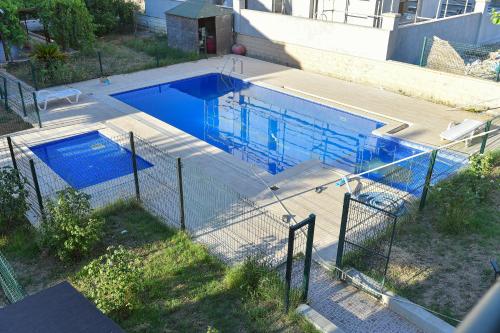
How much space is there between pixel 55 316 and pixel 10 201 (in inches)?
191

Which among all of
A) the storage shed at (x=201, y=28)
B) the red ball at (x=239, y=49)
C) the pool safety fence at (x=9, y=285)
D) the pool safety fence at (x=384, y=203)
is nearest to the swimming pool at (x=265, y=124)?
the pool safety fence at (x=384, y=203)

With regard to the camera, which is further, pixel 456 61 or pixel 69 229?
pixel 456 61

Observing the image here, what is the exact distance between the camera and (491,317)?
2.67ft

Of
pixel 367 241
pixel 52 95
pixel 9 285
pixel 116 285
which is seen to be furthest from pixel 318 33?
pixel 9 285

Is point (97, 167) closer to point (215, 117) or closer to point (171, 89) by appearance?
point (215, 117)

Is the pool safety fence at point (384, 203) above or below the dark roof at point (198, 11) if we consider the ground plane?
below

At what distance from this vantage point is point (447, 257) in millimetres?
7902

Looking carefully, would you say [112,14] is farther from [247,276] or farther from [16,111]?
[247,276]

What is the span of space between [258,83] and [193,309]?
44.5ft

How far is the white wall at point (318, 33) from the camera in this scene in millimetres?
18094

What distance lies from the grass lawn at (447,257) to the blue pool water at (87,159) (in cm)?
686

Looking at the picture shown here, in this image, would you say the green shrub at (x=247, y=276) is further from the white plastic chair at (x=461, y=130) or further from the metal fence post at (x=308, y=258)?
the white plastic chair at (x=461, y=130)

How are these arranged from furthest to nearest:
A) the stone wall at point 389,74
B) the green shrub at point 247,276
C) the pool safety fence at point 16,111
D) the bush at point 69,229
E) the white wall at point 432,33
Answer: the white wall at point 432,33 → the stone wall at point 389,74 → the pool safety fence at point 16,111 → the bush at point 69,229 → the green shrub at point 247,276

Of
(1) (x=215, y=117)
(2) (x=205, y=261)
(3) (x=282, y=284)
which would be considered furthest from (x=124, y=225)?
(1) (x=215, y=117)
